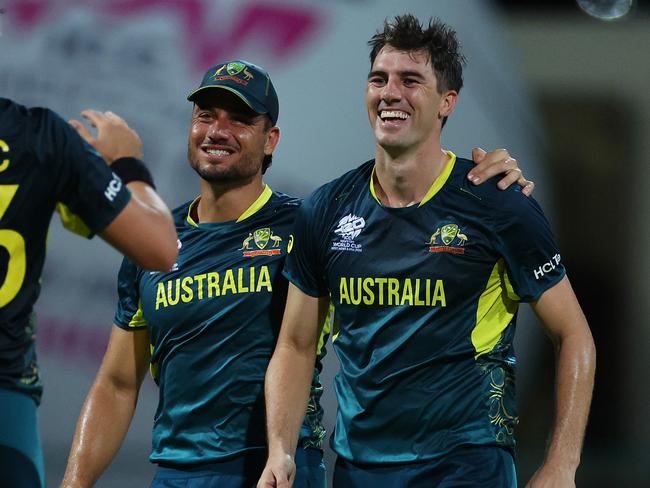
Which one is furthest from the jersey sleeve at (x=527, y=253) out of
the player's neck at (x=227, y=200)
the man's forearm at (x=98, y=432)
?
the man's forearm at (x=98, y=432)

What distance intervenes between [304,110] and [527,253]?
3.36m

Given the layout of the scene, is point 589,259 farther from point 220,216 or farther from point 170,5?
point 220,216

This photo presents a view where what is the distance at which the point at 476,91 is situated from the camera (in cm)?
677

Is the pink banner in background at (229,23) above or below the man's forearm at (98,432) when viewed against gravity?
above

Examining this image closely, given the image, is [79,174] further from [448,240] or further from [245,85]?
[245,85]

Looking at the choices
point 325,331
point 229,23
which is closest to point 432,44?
point 325,331

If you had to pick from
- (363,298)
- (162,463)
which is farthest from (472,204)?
(162,463)

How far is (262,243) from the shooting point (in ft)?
12.9

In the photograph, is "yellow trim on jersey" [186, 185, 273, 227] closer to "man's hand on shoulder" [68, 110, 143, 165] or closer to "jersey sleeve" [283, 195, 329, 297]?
"jersey sleeve" [283, 195, 329, 297]

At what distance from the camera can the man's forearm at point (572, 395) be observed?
11.0 ft

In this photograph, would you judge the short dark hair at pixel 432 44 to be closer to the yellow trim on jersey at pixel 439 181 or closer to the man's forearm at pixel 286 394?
the yellow trim on jersey at pixel 439 181

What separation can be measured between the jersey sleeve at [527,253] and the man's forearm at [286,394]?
737mm

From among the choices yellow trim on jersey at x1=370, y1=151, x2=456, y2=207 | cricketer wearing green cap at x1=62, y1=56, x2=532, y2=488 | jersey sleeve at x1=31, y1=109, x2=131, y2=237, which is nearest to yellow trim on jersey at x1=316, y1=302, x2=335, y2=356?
cricketer wearing green cap at x1=62, y1=56, x2=532, y2=488

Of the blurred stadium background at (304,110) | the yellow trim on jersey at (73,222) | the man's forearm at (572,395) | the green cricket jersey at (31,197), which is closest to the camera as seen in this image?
the green cricket jersey at (31,197)
